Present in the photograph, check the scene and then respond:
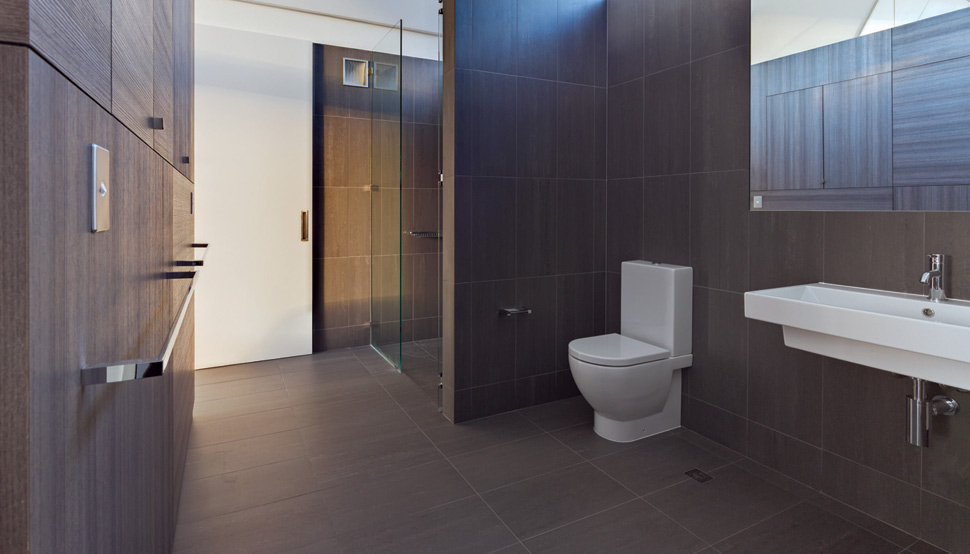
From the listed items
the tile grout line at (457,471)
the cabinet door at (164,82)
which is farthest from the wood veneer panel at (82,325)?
the tile grout line at (457,471)

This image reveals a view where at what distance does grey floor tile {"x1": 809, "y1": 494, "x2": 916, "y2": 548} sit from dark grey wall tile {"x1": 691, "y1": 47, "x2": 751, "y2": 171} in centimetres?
145

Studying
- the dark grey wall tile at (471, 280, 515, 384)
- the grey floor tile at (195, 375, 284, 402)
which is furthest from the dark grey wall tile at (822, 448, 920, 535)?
the grey floor tile at (195, 375, 284, 402)

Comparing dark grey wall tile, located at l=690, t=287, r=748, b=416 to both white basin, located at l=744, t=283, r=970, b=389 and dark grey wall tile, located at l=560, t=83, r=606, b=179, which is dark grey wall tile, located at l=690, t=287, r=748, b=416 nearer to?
white basin, located at l=744, t=283, r=970, b=389

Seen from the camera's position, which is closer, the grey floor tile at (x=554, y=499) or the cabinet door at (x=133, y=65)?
the cabinet door at (x=133, y=65)

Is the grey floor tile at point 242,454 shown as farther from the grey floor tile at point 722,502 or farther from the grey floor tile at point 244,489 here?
the grey floor tile at point 722,502

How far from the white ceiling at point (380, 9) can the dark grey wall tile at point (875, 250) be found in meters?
2.90

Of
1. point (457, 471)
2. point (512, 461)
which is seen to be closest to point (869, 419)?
point (512, 461)

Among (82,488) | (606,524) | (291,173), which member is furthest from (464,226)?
(82,488)

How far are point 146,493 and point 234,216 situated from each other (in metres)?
3.00

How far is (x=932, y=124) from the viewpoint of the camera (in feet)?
5.67

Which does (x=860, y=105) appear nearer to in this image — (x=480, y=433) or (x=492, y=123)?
(x=492, y=123)

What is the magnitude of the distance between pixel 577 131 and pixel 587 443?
71.2 inches

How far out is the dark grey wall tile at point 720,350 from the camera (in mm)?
2420

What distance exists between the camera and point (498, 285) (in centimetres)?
291
